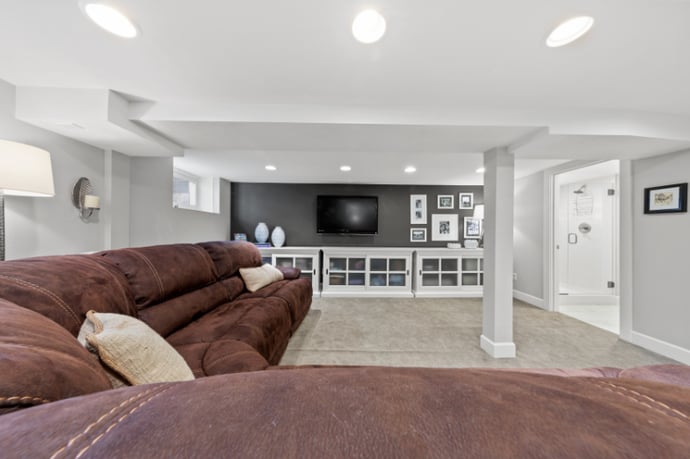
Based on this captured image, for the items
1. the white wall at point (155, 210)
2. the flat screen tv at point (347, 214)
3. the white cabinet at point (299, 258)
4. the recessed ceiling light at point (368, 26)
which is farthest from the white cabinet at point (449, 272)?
the white wall at point (155, 210)

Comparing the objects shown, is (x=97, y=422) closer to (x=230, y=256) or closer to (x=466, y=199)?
(x=230, y=256)

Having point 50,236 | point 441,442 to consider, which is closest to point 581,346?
point 441,442

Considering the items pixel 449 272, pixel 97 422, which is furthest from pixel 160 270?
pixel 449 272

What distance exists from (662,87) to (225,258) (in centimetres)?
356

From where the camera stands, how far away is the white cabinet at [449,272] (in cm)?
416

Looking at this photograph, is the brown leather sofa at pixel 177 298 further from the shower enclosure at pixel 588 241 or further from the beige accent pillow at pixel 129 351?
the shower enclosure at pixel 588 241

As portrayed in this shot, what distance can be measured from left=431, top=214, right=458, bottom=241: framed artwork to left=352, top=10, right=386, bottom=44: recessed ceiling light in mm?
3919

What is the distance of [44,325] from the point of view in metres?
0.62

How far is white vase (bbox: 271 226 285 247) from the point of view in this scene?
441 cm

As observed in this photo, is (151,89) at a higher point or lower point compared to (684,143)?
higher

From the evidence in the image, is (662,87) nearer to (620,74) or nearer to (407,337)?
(620,74)

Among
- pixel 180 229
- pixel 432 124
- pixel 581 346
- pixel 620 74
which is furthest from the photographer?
pixel 180 229

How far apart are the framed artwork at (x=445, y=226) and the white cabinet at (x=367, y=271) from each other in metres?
0.89

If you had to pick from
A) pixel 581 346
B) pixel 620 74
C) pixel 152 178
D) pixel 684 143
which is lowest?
pixel 581 346
